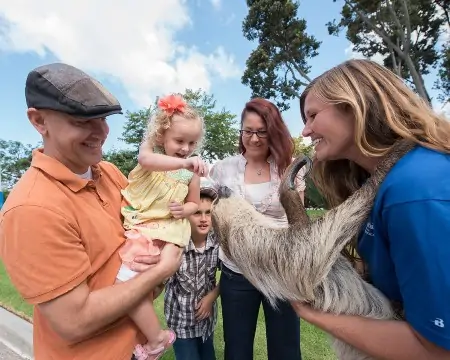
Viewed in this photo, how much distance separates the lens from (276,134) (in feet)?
9.75

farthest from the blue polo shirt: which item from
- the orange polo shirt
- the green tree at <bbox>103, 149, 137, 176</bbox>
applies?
the green tree at <bbox>103, 149, 137, 176</bbox>

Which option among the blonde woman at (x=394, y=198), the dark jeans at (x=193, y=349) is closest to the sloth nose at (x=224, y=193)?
the blonde woman at (x=394, y=198)

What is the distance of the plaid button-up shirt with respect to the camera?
2.91 metres

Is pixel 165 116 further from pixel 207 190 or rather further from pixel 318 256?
pixel 318 256

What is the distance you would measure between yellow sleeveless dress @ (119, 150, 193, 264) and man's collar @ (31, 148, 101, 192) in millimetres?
348

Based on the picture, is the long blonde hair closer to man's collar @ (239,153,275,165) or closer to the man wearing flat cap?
the man wearing flat cap

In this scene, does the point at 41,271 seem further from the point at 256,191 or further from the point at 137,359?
the point at 256,191

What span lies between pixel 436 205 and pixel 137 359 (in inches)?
53.9

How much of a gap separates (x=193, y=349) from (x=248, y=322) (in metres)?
0.50

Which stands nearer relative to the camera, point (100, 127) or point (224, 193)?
point (100, 127)

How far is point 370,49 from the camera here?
16.2 metres

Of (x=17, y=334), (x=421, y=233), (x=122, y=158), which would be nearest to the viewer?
(x=421, y=233)

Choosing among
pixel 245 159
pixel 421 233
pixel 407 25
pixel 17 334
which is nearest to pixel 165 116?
pixel 245 159

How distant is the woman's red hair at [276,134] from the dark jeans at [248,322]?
35.7 inches
